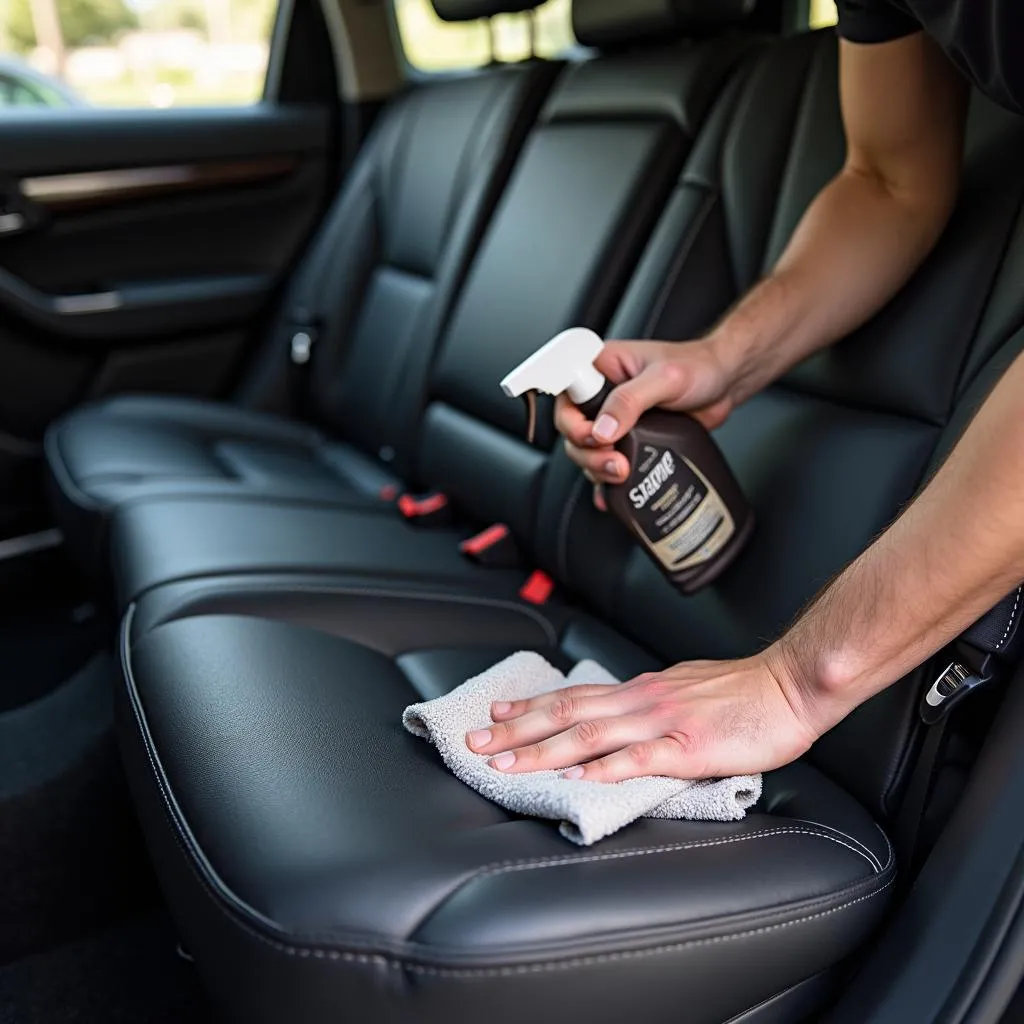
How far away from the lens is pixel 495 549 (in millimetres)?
1721

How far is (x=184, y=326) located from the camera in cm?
254

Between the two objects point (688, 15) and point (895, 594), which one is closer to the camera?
point (895, 594)

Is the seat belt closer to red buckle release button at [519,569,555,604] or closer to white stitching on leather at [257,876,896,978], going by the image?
white stitching on leather at [257,876,896,978]

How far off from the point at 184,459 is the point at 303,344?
516mm

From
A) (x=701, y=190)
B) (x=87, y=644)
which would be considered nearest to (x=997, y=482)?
(x=701, y=190)

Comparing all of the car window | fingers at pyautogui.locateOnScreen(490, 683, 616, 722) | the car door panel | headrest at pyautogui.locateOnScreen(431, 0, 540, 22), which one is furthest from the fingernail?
the car window

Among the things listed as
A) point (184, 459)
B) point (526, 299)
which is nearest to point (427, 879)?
point (526, 299)

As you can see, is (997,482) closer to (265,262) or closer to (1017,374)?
(1017,374)

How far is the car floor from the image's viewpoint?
1.43m

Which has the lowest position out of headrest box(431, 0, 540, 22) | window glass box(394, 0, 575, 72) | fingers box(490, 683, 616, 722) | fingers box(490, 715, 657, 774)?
fingers box(490, 683, 616, 722)

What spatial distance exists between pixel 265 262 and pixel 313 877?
2009 millimetres

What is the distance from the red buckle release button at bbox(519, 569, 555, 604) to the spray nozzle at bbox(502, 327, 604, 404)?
1.49ft

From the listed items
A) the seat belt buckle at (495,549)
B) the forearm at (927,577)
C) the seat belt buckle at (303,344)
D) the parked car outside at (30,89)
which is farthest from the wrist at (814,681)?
the parked car outside at (30,89)

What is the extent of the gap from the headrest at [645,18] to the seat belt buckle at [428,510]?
770 mm
